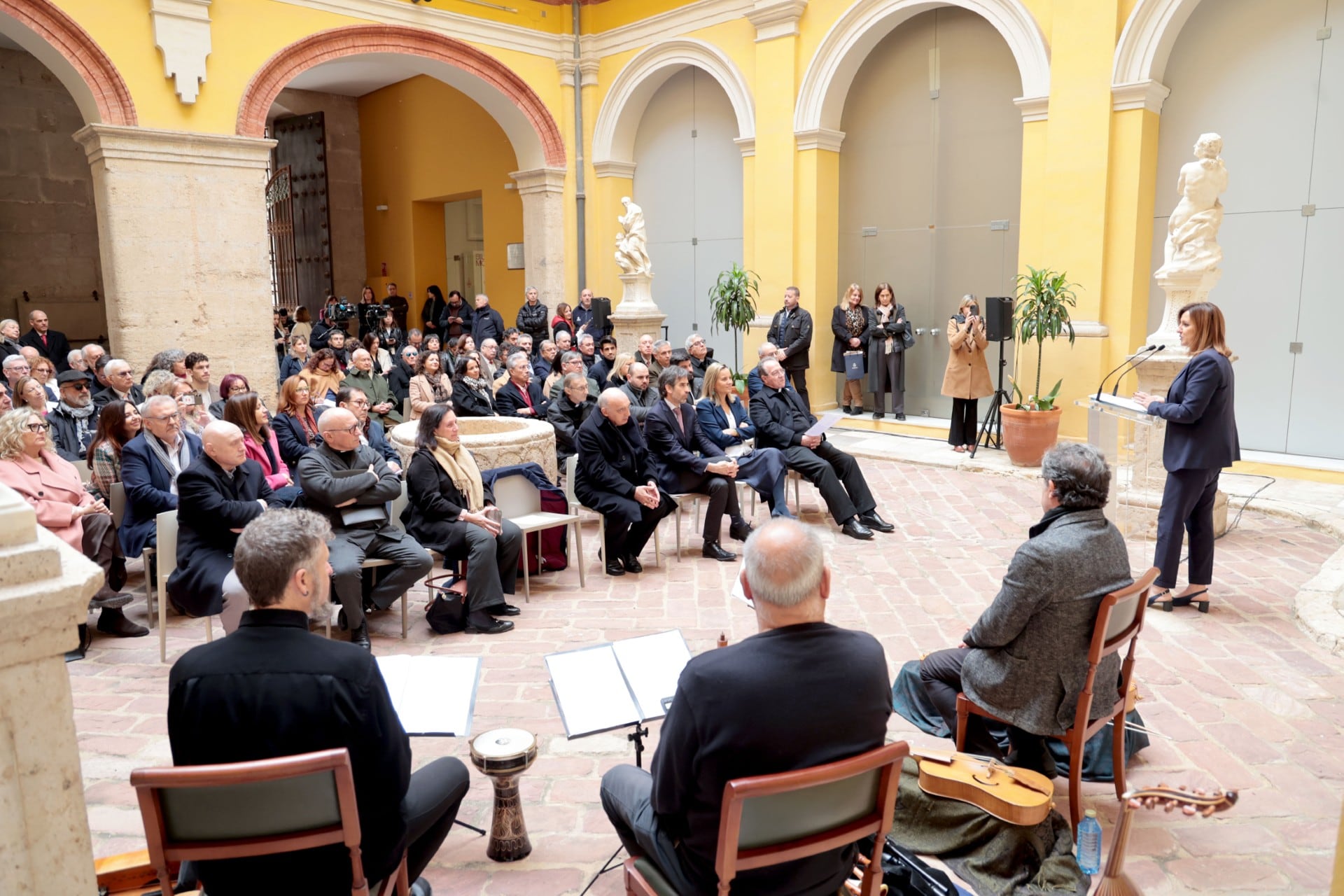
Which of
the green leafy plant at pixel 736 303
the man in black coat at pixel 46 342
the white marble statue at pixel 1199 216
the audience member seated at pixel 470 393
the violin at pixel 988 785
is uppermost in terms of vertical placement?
the white marble statue at pixel 1199 216

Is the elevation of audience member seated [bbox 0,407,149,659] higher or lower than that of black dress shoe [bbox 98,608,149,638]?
higher

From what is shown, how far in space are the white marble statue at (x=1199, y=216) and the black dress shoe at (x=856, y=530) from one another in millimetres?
2768

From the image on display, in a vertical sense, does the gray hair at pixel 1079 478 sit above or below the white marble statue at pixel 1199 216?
below

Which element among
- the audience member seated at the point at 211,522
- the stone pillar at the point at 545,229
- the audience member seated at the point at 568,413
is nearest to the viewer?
the audience member seated at the point at 211,522

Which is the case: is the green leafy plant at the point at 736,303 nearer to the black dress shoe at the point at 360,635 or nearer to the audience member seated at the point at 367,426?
the audience member seated at the point at 367,426

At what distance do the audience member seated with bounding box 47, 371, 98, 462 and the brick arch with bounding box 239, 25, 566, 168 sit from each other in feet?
14.5

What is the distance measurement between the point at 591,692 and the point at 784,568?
1002 mm

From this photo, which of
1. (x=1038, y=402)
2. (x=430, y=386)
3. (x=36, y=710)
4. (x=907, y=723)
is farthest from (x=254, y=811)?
(x=1038, y=402)

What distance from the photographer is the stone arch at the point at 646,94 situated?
39.2ft

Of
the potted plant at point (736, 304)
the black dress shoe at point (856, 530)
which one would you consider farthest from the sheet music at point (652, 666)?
the potted plant at point (736, 304)

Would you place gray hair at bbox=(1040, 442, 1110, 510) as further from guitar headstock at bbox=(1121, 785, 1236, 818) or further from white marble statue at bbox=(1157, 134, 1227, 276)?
white marble statue at bbox=(1157, 134, 1227, 276)

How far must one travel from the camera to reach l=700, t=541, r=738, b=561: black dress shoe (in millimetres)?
6473

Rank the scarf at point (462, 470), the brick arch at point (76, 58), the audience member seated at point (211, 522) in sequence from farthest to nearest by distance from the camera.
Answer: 1. the brick arch at point (76, 58)
2. the scarf at point (462, 470)
3. the audience member seated at point (211, 522)

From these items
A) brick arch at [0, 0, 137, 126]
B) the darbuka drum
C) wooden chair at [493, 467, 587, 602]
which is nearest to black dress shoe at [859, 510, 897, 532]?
wooden chair at [493, 467, 587, 602]
